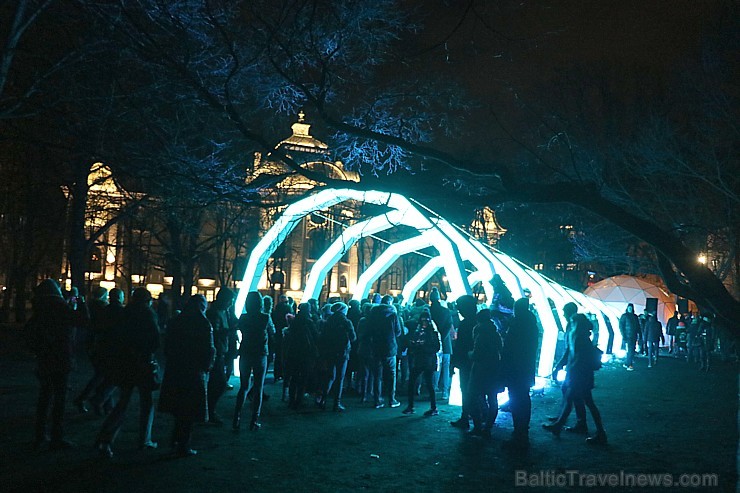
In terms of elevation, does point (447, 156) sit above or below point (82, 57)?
below

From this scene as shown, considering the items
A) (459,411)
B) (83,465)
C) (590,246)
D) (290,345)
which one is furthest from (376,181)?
(590,246)

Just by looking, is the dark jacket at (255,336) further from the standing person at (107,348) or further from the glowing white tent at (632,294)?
the glowing white tent at (632,294)

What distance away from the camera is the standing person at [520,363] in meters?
9.11

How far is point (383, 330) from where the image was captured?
12.0 metres

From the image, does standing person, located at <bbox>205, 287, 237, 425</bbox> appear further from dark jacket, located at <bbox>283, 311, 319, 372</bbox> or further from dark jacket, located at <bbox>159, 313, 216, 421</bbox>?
dark jacket, located at <bbox>159, 313, 216, 421</bbox>

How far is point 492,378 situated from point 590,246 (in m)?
26.9

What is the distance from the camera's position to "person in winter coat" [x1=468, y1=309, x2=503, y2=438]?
943 cm

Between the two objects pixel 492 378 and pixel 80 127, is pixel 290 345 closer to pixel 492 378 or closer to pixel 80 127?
pixel 492 378

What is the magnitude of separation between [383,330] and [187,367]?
5059 millimetres

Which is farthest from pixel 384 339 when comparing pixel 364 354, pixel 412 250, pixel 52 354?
pixel 412 250

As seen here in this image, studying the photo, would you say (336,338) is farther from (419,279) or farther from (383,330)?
(419,279)

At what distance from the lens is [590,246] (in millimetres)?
34375

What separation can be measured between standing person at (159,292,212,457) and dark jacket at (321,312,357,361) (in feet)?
14.0

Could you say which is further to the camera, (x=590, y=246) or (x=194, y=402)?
(x=590, y=246)
